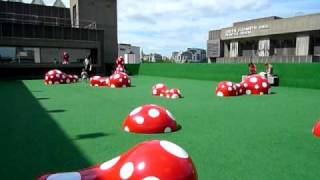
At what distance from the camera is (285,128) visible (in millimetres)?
7559

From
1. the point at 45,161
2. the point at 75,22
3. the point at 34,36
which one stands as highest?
the point at 75,22

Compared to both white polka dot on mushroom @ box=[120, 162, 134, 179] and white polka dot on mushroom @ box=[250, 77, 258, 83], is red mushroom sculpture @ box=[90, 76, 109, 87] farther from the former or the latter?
white polka dot on mushroom @ box=[120, 162, 134, 179]

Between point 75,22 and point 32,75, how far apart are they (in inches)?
722

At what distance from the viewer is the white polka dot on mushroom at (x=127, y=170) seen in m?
3.40

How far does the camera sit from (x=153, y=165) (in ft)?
10.9

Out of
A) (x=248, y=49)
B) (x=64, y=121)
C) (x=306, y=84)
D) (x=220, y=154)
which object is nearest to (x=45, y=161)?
(x=220, y=154)

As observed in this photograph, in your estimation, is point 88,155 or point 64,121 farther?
point 64,121

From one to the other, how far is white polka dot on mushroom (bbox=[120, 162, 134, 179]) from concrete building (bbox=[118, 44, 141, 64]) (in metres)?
57.3

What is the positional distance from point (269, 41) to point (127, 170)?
67273 millimetres

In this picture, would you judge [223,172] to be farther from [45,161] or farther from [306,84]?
[306,84]

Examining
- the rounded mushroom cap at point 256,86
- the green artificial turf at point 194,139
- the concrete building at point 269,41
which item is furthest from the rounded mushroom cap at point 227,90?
the concrete building at point 269,41

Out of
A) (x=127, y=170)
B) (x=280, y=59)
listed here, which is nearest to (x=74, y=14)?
(x=280, y=59)

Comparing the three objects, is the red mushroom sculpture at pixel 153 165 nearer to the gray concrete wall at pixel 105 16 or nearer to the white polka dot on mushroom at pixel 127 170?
the white polka dot on mushroom at pixel 127 170

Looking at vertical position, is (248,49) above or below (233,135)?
above
